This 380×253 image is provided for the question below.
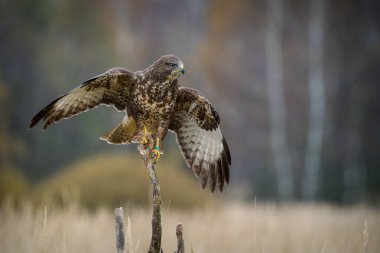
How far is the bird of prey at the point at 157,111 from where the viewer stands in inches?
155

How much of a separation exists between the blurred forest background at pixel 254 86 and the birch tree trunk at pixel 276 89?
0.09 ft

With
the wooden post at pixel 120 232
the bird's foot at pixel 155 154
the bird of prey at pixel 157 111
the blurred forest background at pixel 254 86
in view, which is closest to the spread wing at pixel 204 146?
the bird of prey at pixel 157 111

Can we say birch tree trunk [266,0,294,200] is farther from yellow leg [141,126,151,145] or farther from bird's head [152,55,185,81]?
bird's head [152,55,185,81]

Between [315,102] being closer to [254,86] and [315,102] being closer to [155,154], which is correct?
[254,86]

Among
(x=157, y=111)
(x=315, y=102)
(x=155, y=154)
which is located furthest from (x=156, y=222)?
(x=315, y=102)

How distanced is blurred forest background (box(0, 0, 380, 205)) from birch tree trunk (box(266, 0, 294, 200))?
1.1 inches

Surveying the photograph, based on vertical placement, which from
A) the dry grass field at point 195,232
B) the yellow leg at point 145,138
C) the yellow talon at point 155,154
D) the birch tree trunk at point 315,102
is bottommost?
the dry grass field at point 195,232

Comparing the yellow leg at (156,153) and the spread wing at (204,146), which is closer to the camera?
the yellow leg at (156,153)

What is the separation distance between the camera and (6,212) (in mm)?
5516

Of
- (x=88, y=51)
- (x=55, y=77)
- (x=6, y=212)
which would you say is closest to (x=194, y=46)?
(x=88, y=51)

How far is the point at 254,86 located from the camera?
15469 mm

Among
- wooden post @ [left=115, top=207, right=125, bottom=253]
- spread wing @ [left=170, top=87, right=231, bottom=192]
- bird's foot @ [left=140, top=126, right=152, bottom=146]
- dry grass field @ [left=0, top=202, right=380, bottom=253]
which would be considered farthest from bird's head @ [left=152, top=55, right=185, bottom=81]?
dry grass field @ [left=0, top=202, right=380, bottom=253]

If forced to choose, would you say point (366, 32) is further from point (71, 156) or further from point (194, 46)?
point (71, 156)

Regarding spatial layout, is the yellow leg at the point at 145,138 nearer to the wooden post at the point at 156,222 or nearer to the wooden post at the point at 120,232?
the wooden post at the point at 156,222
